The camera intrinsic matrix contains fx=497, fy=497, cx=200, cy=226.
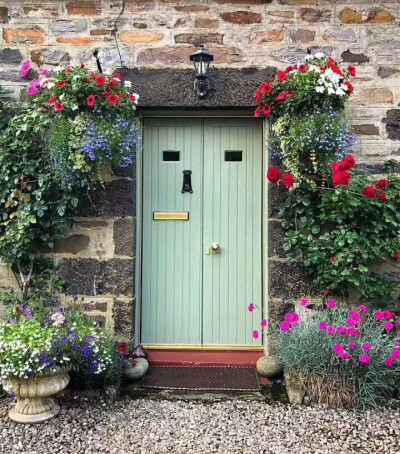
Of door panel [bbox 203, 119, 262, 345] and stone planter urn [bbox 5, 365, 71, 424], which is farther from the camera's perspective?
door panel [bbox 203, 119, 262, 345]

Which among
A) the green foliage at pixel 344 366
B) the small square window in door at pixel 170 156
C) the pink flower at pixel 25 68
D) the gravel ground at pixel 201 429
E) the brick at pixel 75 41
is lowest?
the gravel ground at pixel 201 429

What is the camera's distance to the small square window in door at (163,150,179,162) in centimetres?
447

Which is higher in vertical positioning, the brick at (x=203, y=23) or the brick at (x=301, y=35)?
the brick at (x=203, y=23)

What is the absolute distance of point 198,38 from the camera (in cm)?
424

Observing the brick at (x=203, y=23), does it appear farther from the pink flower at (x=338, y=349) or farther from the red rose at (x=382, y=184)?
the pink flower at (x=338, y=349)

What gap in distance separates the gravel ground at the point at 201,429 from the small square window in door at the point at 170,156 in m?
2.07

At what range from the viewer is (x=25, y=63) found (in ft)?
13.7

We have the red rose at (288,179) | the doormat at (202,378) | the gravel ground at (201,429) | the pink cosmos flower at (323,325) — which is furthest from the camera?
the doormat at (202,378)

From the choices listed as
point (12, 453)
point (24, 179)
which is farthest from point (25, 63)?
point (12, 453)

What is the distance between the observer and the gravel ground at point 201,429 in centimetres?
304

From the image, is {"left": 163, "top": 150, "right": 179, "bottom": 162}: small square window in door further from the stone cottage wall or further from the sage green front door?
the stone cottage wall

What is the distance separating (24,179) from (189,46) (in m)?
1.78

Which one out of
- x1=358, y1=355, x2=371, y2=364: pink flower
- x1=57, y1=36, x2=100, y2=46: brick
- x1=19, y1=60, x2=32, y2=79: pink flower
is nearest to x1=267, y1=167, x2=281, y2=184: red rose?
x1=358, y1=355, x2=371, y2=364: pink flower

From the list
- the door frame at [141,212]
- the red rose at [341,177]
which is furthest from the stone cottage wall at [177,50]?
the red rose at [341,177]
